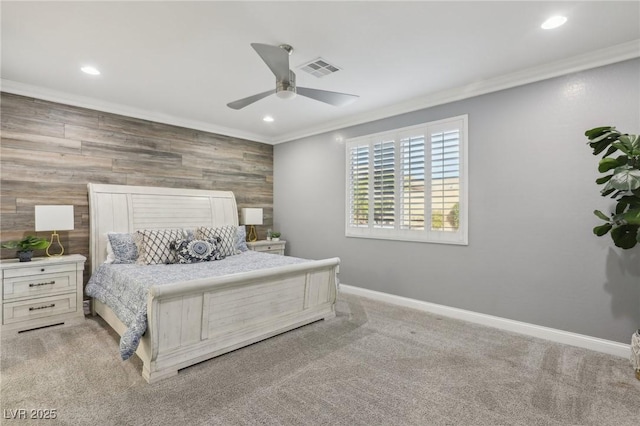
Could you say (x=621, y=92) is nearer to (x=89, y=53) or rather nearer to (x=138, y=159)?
(x=89, y=53)

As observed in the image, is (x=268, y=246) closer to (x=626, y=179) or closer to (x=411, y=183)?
(x=411, y=183)

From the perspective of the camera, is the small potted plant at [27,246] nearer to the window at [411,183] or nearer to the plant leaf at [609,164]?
the window at [411,183]

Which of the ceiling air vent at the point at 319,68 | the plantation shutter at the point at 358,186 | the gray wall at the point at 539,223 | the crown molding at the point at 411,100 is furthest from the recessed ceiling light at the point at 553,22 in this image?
the plantation shutter at the point at 358,186

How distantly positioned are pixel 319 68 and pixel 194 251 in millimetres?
2499

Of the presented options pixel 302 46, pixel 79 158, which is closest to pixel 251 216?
pixel 79 158

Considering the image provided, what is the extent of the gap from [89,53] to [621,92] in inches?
187

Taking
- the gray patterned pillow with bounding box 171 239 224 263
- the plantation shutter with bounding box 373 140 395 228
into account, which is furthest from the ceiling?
the gray patterned pillow with bounding box 171 239 224 263

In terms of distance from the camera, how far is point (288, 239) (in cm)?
595

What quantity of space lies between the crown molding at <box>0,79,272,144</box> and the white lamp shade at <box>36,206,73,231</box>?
136 cm

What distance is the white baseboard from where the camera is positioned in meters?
2.86

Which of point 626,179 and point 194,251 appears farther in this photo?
point 194,251

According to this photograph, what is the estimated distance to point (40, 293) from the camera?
11.2 ft

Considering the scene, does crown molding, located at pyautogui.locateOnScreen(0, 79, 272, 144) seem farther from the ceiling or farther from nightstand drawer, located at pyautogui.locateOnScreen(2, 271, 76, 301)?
nightstand drawer, located at pyautogui.locateOnScreen(2, 271, 76, 301)

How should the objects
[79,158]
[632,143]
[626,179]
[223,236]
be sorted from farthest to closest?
[223,236]
[79,158]
[632,143]
[626,179]
